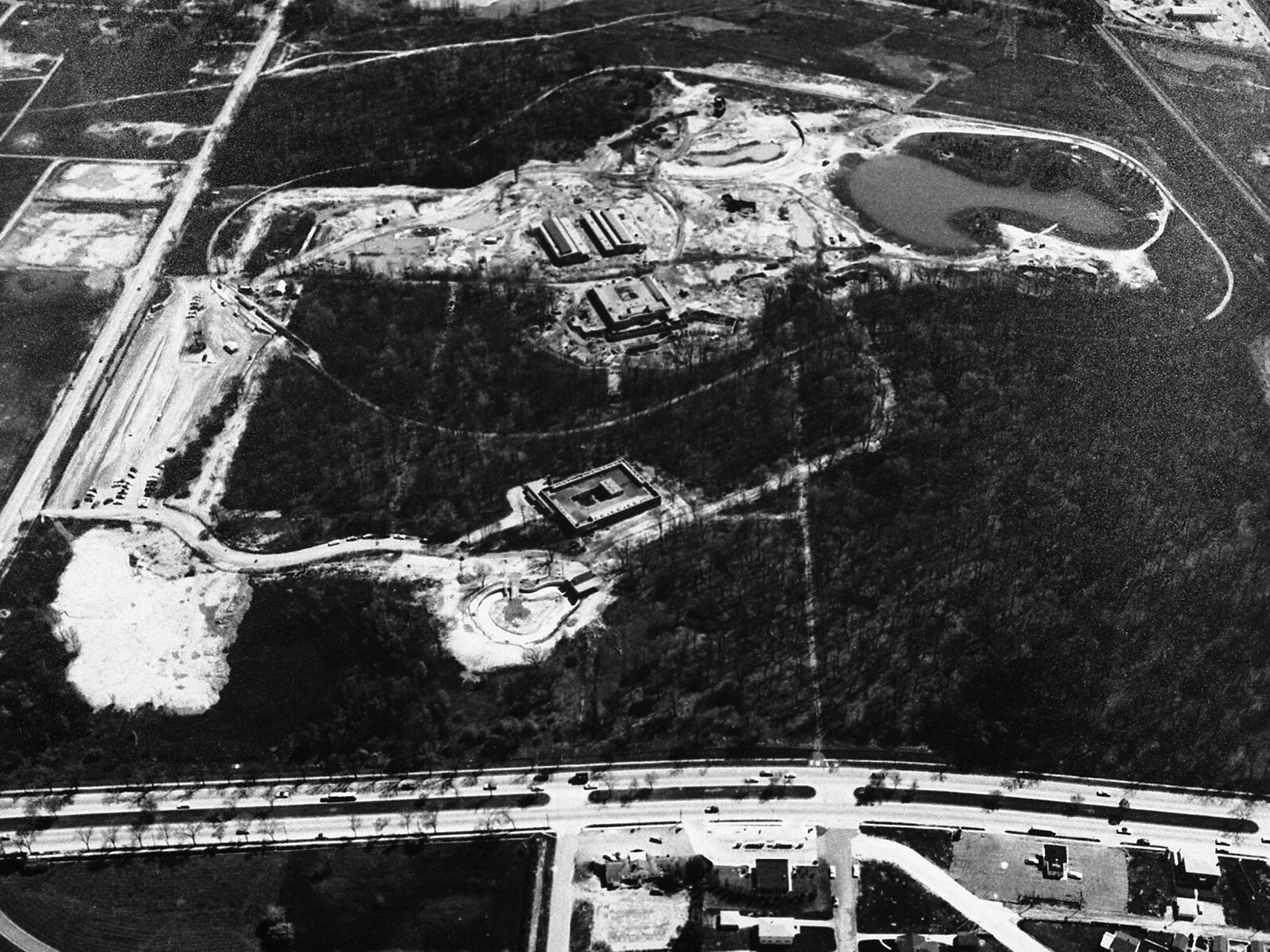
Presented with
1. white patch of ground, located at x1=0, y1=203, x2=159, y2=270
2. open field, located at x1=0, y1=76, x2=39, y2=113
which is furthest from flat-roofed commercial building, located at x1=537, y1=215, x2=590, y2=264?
open field, located at x1=0, y1=76, x2=39, y2=113

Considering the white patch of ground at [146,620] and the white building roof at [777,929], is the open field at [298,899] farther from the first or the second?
the white building roof at [777,929]

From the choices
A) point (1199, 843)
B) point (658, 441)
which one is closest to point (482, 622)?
point (658, 441)

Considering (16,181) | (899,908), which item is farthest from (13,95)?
(899,908)

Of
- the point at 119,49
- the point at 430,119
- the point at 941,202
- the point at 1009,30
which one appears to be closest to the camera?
the point at 941,202

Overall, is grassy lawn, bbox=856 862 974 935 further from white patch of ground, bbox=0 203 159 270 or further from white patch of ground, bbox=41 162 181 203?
white patch of ground, bbox=41 162 181 203

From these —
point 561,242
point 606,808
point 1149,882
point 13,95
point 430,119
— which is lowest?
point 1149,882

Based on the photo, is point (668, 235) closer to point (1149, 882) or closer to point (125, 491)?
point (125, 491)
